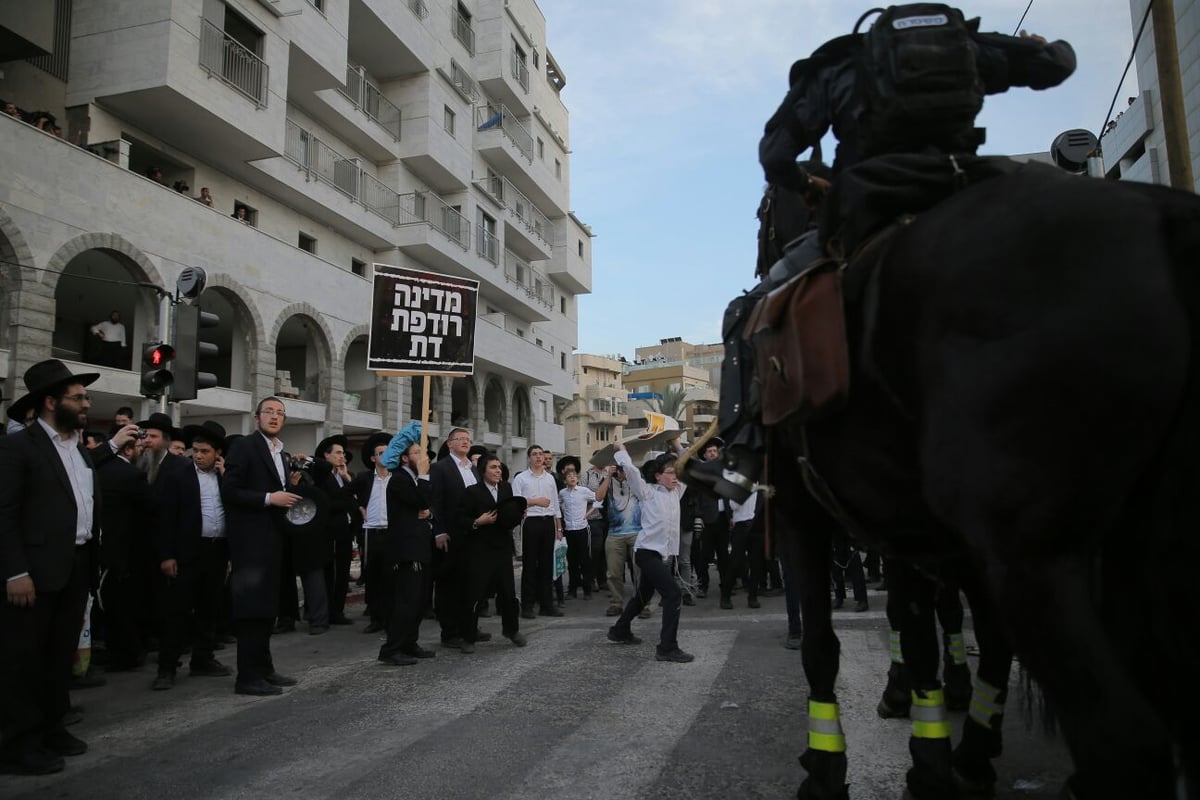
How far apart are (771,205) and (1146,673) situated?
7.61 ft

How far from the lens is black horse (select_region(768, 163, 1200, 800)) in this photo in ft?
5.30

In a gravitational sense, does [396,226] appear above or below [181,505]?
above

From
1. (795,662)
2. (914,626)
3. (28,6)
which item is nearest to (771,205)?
(914,626)

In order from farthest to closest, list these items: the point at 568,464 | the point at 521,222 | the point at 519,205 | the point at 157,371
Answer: the point at 519,205, the point at 521,222, the point at 568,464, the point at 157,371

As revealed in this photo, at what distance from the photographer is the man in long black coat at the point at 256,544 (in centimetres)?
637

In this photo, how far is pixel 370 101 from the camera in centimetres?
2723

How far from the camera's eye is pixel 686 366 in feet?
298

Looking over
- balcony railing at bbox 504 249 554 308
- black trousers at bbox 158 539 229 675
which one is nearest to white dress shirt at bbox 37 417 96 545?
black trousers at bbox 158 539 229 675

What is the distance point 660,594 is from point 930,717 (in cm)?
499

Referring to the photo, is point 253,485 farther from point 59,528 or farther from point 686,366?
point 686,366

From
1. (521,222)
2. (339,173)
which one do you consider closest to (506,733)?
(339,173)

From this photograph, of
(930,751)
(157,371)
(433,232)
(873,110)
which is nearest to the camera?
(873,110)

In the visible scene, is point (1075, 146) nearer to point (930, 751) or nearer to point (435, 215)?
point (930, 751)

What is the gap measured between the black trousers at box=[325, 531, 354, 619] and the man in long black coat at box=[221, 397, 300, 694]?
154 inches
